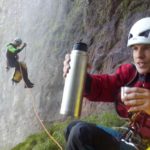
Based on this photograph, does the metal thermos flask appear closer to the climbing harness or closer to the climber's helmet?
the climbing harness

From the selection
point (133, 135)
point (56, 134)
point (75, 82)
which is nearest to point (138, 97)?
point (133, 135)

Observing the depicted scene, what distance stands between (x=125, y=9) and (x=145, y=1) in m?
0.35

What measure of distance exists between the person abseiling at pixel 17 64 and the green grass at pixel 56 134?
164 centimetres

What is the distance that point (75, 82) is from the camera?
2777mm

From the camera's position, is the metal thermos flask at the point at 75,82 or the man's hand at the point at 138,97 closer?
the man's hand at the point at 138,97

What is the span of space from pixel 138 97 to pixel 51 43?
470 cm

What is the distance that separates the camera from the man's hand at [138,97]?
2455 mm

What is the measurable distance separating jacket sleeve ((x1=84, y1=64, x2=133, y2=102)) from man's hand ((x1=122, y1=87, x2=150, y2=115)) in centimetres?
62

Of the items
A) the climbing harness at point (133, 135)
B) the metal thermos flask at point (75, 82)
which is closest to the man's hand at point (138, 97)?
the climbing harness at point (133, 135)

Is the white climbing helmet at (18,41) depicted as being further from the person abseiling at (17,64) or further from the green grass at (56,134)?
the green grass at (56,134)

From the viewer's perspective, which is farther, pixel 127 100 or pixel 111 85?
pixel 111 85

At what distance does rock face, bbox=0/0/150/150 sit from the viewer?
565 centimetres

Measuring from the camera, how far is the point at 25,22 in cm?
809

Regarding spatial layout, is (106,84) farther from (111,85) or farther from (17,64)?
(17,64)
